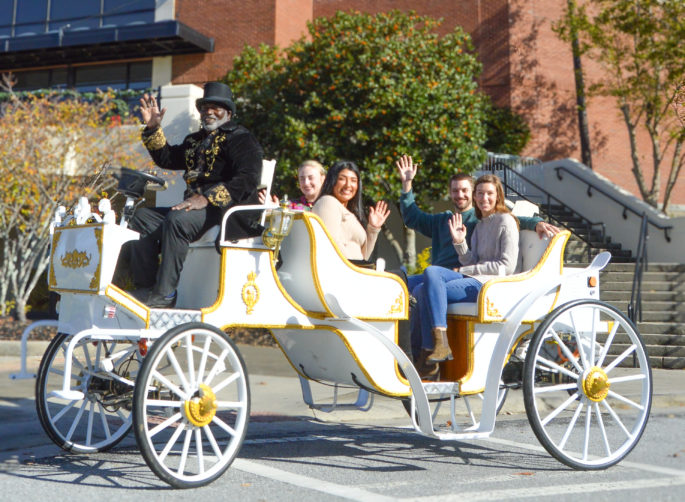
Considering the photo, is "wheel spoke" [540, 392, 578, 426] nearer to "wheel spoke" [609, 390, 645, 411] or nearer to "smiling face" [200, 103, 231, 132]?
"wheel spoke" [609, 390, 645, 411]

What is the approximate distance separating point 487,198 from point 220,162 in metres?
1.99

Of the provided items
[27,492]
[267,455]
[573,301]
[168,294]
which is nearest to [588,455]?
[573,301]

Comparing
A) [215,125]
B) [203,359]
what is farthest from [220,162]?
[203,359]

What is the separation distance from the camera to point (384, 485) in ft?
13.8

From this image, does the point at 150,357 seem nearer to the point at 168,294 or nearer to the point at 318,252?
the point at 168,294

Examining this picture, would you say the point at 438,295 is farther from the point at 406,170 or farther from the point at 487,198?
the point at 406,170

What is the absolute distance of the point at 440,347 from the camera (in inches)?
187

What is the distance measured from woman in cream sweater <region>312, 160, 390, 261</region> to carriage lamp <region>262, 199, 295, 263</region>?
644 mm

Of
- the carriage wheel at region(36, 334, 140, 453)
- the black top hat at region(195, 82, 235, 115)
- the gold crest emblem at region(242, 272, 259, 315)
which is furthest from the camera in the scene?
the black top hat at region(195, 82, 235, 115)

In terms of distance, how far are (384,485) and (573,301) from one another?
179 cm

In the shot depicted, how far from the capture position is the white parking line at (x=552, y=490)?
393cm

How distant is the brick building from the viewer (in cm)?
2077

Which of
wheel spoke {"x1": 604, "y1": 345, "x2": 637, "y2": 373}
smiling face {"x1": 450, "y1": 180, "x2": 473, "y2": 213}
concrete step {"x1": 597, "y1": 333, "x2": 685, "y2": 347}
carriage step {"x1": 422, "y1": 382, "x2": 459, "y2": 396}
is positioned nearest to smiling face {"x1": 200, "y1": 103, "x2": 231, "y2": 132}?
smiling face {"x1": 450, "y1": 180, "x2": 473, "y2": 213}

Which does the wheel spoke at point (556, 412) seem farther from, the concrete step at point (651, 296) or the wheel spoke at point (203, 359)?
the concrete step at point (651, 296)
